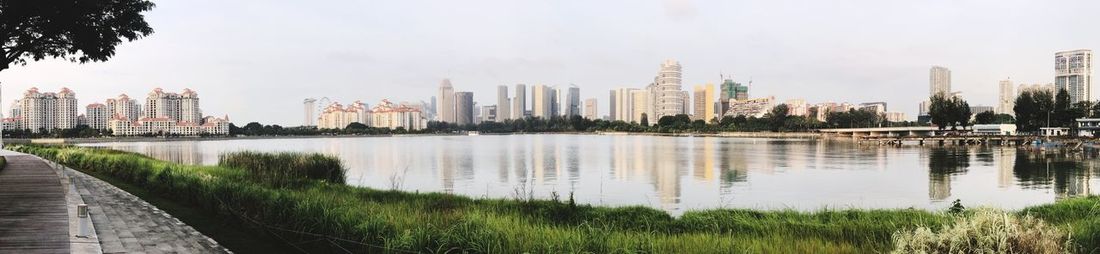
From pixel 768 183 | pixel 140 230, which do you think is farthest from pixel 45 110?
pixel 140 230

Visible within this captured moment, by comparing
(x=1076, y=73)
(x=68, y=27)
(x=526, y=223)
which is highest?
(x=1076, y=73)

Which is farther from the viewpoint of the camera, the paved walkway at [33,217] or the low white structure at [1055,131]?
the low white structure at [1055,131]

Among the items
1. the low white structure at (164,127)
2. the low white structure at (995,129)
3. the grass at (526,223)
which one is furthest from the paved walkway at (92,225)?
the low white structure at (164,127)

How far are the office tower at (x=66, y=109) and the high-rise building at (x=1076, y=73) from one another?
216 meters

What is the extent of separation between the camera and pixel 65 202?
1215cm

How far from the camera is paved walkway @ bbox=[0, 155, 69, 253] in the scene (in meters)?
7.91

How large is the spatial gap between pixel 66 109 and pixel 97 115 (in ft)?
72.9

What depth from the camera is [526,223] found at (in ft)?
26.9

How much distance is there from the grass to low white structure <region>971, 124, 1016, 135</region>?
93.4m

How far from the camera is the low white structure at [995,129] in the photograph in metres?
93.5

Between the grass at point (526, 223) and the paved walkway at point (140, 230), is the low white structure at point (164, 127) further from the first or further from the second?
the grass at point (526, 223)

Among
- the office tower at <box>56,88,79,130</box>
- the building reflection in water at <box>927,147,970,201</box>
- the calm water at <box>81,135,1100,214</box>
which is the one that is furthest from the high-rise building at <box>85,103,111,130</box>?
the building reflection in water at <box>927,147,970,201</box>

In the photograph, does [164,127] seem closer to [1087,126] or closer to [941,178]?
[941,178]

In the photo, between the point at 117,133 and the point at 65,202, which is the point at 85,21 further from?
the point at 117,133
